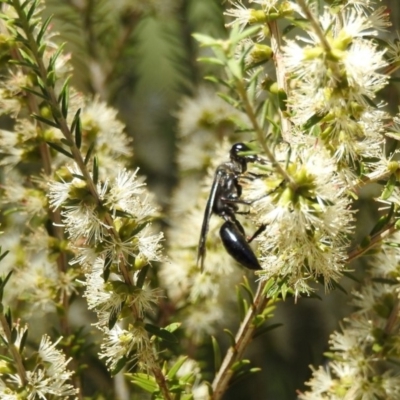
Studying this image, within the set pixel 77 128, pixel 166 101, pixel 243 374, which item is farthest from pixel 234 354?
pixel 166 101

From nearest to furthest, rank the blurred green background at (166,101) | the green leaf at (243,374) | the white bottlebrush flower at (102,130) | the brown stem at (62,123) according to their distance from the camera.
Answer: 1. the brown stem at (62,123)
2. the green leaf at (243,374)
3. the white bottlebrush flower at (102,130)
4. the blurred green background at (166,101)

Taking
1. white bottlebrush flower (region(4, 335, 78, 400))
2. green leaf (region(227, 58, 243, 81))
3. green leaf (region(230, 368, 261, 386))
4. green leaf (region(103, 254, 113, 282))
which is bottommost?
green leaf (region(230, 368, 261, 386))

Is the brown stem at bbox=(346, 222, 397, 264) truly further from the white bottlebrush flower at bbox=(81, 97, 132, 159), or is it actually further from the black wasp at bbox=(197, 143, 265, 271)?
the white bottlebrush flower at bbox=(81, 97, 132, 159)

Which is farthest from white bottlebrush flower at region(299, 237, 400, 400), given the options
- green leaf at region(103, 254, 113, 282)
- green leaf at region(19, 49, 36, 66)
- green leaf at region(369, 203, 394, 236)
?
green leaf at region(19, 49, 36, 66)

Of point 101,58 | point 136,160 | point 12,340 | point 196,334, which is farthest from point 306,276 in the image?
point 101,58

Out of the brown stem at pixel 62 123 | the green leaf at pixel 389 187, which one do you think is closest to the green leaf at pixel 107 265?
the brown stem at pixel 62 123

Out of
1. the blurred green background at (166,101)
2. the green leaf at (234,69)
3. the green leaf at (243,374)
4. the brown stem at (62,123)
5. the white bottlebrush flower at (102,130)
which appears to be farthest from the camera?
the blurred green background at (166,101)

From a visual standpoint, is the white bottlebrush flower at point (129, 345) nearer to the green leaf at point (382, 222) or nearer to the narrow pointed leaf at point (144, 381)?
the narrow pointed leaf at point (144, 381)
